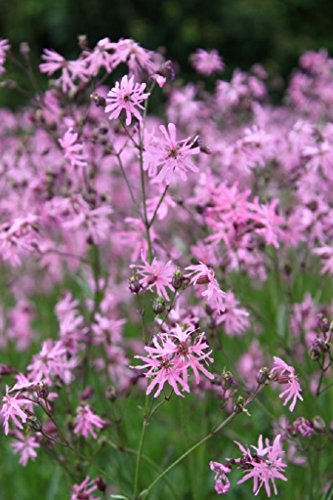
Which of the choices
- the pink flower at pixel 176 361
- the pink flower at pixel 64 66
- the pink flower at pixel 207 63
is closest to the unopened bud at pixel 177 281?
the pink flower at pixel 176 361

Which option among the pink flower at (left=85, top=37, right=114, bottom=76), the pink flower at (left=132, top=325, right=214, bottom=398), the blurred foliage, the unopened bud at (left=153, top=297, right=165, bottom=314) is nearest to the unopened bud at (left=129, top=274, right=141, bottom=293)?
the unopened bud at (left=153, top=297, right=165, bottom=314)

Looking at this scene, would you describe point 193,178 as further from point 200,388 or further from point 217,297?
point 217,297

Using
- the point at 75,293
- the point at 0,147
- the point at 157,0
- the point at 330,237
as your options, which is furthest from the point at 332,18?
the point at 330,237

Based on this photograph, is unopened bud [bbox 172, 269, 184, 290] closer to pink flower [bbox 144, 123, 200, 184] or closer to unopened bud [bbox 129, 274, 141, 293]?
unopened bud [bbox 129, 274, 141, 293]

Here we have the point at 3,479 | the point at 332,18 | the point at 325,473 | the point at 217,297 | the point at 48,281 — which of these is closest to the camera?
the point at 217,297

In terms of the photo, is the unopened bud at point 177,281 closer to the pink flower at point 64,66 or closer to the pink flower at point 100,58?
the pink flower at point 100,58

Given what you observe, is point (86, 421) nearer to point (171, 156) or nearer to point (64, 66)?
point (171, 156)

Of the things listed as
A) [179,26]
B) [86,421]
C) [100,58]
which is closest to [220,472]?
[86,421]

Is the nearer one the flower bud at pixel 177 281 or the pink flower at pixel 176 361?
the pink flower at pixel 176 361
